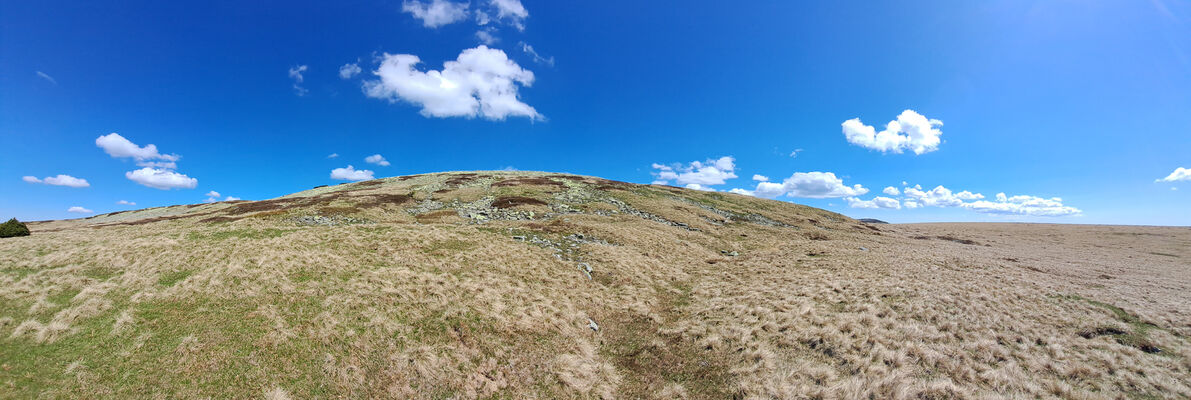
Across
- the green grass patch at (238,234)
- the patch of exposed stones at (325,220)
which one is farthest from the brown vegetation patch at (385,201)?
the green grass patch at (238,234)

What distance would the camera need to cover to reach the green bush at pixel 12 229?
89.5ft

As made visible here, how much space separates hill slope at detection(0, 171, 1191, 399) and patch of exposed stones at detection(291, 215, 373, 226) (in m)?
7.47

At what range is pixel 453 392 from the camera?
1154cm

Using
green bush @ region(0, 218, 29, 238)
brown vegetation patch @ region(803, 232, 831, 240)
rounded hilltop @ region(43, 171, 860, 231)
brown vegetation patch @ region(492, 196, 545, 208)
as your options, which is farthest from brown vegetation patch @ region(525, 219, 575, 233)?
green bush @ region(0, 218, 29, 238)

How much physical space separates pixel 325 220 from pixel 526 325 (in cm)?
2924

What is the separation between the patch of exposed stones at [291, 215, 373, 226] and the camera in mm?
32625

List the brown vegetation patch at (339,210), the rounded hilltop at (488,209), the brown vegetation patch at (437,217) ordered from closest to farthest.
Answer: the brown vegetation patch at (339,210), the rounded hilltop at (488,209), the brown vegetation patch at (437,217)

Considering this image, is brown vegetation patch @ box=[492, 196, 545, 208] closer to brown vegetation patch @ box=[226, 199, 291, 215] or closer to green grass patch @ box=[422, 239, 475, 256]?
green grass patch @ box=[422, 239, 475, 256]

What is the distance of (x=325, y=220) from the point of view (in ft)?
112

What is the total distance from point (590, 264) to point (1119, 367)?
21222 mm

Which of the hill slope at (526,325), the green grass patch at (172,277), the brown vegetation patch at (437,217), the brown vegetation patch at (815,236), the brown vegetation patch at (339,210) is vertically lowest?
the hill slope at (526,325)

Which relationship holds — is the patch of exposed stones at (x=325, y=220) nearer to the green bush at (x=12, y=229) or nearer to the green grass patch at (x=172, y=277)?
the green grass patch at (x=172, y=277)

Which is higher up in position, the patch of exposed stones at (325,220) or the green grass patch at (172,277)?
the patch of exposed stones at (325,220)

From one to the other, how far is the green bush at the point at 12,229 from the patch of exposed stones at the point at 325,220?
17.2m
